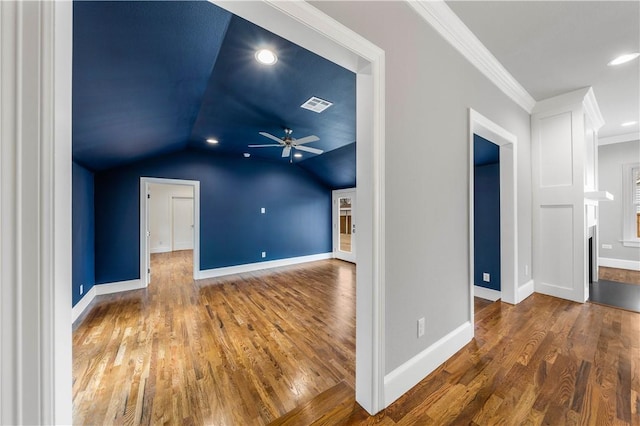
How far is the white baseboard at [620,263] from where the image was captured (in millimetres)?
4597

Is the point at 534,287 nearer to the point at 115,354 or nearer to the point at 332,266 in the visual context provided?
the point at 332,266

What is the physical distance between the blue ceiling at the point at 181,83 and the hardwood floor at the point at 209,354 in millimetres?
2100

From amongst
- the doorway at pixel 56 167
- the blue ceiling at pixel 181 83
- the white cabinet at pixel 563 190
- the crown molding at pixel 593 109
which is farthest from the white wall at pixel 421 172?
the crown molding at pixel 593 109

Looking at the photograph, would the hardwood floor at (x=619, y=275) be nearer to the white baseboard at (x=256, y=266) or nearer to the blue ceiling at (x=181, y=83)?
the blue ceiling at (x=181, y=83)

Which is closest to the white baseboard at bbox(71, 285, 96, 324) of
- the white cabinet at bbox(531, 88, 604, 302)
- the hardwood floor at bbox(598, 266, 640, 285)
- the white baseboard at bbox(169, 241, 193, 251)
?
the white baseboard at bbox(169, 241, 193, 251)

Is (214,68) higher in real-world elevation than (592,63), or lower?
lower

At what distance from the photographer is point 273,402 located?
1602 millimetres

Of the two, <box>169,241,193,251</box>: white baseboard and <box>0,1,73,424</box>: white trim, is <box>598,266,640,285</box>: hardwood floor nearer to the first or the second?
<box>0,1,73,424</box>: white trim

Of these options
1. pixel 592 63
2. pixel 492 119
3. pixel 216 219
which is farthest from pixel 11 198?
pixel 216 219

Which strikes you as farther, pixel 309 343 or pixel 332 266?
pixel 332 266

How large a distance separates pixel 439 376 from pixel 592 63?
3442 mm

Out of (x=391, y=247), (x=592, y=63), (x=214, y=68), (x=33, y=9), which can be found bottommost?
(x=391, y=247)

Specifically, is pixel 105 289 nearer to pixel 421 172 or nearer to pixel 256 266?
pixel 256 266

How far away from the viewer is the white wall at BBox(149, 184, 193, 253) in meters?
7.78
